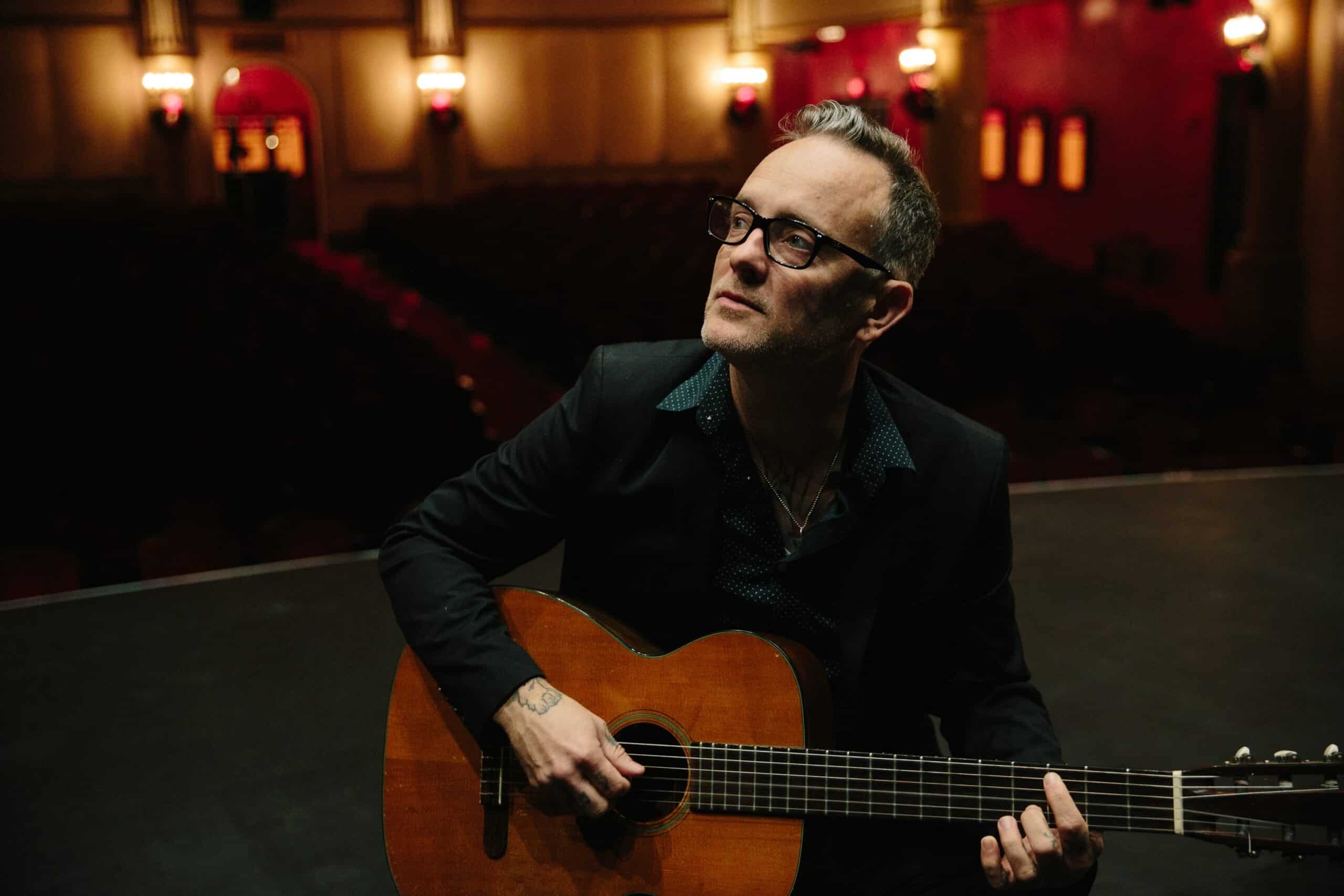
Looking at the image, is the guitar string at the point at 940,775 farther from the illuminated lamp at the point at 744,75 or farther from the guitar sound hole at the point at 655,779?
the illuminated lamp at the point at 744,75

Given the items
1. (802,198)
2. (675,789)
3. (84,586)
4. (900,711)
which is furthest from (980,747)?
(84,586)

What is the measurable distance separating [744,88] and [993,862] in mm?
16755

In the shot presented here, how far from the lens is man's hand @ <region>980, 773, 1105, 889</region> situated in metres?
1.44

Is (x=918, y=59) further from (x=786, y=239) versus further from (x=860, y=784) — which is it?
(x=860, y=784)

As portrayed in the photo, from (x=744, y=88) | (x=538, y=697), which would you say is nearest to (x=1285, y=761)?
(x=538, y=697)

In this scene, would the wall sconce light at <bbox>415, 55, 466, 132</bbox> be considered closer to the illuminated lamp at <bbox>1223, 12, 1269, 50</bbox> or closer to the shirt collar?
the illuminated lamp at <bbox>1223, 12, 1269, 50</bbox>

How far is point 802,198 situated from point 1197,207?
10370 millimetres

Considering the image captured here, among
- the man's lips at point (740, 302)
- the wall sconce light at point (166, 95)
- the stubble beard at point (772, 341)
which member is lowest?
the stubble beard at point (772, 341)

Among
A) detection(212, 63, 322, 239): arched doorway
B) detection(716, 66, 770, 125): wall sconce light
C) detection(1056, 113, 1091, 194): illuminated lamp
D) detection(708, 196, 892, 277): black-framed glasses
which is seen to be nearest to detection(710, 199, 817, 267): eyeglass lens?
detection(708, 196, 892, 277): black-framed glasses

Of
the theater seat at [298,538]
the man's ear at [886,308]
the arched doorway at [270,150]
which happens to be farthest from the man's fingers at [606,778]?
the arched doorway at [270,150]

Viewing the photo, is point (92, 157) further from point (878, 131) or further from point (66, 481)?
point (878, 131)

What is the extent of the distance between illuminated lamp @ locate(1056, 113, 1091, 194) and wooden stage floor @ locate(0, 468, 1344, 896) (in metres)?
Result: 9.47

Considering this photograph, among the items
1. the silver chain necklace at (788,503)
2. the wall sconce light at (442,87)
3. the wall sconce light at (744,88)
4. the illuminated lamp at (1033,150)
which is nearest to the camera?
the silver chain necklace at (788,503)

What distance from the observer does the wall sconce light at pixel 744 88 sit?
17250 millimetres
